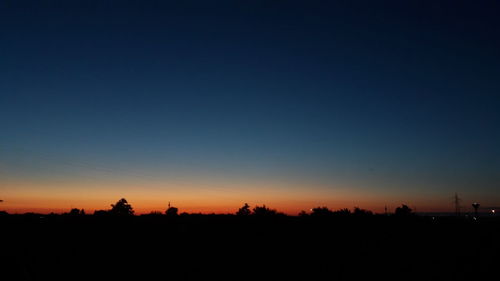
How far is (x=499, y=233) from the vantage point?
96.9 ft

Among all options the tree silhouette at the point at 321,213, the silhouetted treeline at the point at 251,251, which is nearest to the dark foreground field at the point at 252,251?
the silhouetted treeline at the point at 251,251

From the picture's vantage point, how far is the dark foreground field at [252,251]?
19.9m

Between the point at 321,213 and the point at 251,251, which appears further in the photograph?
the point at 321,213

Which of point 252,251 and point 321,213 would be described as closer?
point 252,251

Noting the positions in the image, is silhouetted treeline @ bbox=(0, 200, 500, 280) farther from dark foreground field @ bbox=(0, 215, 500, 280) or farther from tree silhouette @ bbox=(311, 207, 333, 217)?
tree silhouette @ bbox=(311, 207, 333, 217)

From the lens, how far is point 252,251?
23.7m

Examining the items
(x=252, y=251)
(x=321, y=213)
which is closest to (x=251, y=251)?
(x=252, y=251)

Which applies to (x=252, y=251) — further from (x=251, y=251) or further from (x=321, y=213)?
(x=321, y=213)

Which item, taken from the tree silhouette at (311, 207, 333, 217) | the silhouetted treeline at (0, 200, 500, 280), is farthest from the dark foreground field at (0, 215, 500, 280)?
the tree silhouette at (311, 207, 333, 217)

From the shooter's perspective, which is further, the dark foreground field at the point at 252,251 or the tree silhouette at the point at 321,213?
the tree silhouette at the point at 321,213

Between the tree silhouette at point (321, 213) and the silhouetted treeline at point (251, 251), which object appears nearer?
the silhouetted treeline at point (251, 251)

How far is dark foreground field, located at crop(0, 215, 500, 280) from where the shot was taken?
65.2 ft

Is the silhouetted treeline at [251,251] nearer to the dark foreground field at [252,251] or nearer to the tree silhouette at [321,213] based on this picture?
the dark foreground field at [252,251]

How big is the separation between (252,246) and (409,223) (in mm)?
14626
